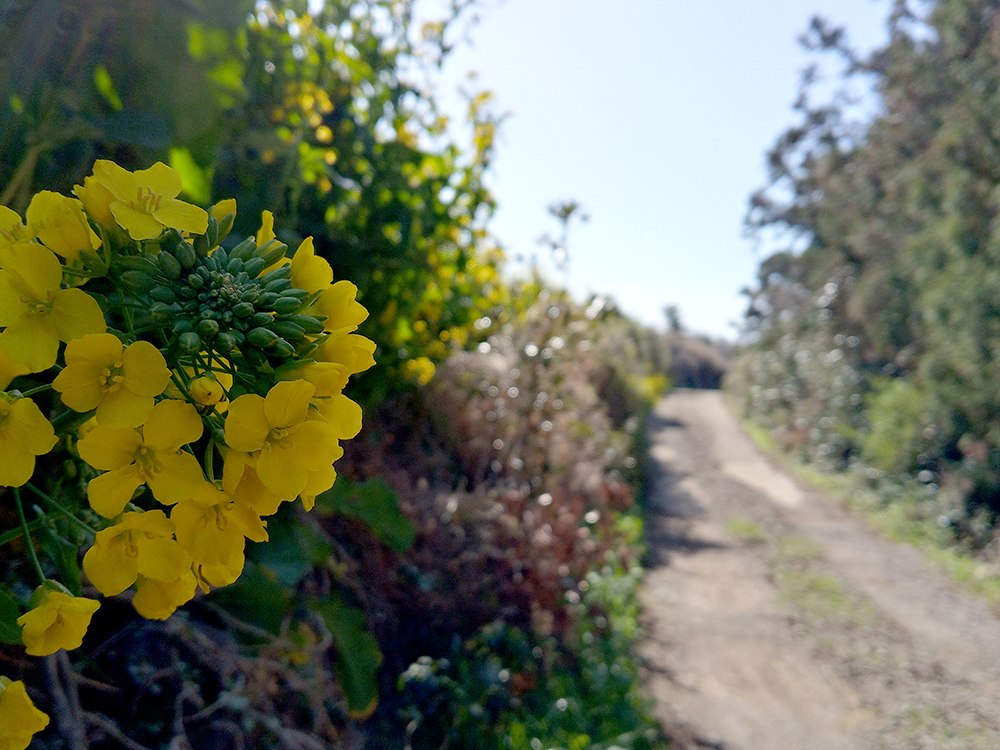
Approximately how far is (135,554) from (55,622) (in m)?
0.14

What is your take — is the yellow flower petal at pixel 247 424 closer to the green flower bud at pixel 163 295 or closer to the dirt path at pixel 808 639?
the green flower bud at pixel 163 295

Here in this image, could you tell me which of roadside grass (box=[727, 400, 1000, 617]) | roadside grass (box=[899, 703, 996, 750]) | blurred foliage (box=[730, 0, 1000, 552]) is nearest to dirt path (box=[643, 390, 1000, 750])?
roadside grass (box=[899, 703, 996, 750])

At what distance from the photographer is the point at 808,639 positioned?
5.41 meters

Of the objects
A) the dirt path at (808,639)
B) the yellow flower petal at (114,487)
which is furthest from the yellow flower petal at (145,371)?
the dirt path at (808,639)

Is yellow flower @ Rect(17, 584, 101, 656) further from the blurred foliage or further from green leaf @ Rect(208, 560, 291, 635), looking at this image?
the blurred foliage

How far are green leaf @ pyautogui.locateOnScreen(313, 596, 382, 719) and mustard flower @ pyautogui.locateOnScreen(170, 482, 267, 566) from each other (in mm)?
1722

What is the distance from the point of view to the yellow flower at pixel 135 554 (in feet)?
2.28

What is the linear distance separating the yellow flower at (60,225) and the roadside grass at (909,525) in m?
8.26

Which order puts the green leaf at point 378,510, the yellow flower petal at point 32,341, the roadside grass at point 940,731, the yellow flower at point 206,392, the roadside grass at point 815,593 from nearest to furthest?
the yellow flower petal at point 32,341 < the yellow flower at point 206,392 < the green leaf at point 378,510 < the roadside grass at point 940,731 < the roadside grass at point 815,593

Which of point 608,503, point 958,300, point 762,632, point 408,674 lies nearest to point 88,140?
point 408,674

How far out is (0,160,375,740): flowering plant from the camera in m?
0.65

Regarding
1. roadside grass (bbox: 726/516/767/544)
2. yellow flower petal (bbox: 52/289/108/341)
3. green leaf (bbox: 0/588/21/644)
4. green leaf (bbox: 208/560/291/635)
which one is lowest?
roadside grass (bbox: 726/516/767/544)

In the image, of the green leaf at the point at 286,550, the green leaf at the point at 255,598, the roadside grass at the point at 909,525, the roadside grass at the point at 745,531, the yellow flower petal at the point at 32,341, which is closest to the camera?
the yellow flower petal at the point at 32,341

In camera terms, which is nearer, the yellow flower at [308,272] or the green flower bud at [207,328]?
the green flower bud at [207,328]
